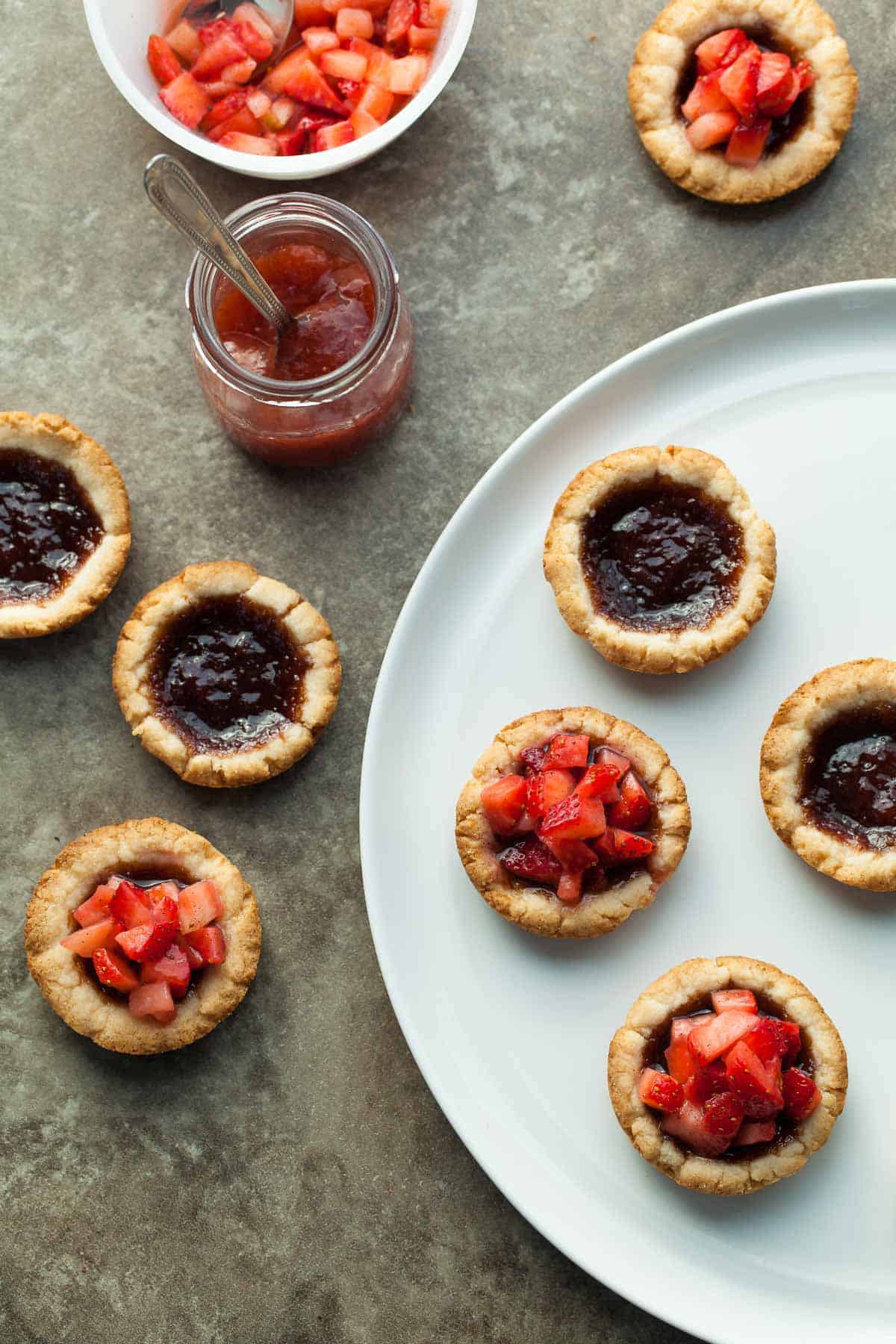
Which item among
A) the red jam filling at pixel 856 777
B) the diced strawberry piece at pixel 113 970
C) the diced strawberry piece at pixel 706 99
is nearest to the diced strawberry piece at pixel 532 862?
the red jam filling at pixel 856 777

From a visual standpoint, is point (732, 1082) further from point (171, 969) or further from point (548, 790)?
point (171, 969)

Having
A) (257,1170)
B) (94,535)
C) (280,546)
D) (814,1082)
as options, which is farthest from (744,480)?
(257,1170)

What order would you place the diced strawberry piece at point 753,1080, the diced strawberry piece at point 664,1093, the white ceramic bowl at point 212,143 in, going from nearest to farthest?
the diced strawberry piece at point 753,1080 < the diced strawberry piece at point 664,1093 < the white ceramic bowl at point 212,143

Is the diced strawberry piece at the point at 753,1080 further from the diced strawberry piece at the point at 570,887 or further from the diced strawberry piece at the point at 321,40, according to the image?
the diced strawberry piece at the point at 321,40

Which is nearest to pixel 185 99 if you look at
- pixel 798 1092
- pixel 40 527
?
pixel 40 527

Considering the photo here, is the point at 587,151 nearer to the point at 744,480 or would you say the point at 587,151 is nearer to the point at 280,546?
the point at 744,480

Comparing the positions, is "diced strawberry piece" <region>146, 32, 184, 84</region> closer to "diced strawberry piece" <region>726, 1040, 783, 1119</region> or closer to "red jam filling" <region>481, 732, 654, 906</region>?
"red jam filling" <region>481, 732, 654, 906</region>
